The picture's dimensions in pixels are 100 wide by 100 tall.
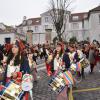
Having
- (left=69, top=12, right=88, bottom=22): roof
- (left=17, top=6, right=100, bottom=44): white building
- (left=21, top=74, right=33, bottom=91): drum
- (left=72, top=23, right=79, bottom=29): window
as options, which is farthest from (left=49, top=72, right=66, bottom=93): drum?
(left=69, top=12, right=88, bottom=22): roof

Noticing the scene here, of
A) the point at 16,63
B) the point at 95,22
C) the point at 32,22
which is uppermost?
the point at 32,22

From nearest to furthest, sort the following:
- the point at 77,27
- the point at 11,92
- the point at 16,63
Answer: the point at 11,92 < the point at 16,63 < the point at 77,27

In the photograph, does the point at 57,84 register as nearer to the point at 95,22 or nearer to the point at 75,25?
the point at 95,22

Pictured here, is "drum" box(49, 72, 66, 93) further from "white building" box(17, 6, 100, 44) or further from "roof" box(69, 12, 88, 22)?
"roof" box(69, 12, 88, 22)

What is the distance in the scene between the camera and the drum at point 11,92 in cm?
612

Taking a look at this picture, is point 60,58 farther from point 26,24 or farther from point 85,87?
point 26,24

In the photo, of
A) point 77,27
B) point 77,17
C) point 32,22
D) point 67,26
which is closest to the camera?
point 77,27

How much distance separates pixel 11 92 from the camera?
6148mm

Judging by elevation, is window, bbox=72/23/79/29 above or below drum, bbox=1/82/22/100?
above

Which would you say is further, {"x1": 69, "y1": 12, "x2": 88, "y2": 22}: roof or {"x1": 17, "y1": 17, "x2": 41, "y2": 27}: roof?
{"x1": 17, "y1": 17, "x2": 41, "y2": 27}: roof

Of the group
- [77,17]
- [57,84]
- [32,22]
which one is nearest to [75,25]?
[77,17]

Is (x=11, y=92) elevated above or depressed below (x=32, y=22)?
below

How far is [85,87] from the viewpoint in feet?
41.3

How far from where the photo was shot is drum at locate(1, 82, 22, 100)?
20.1 feet
